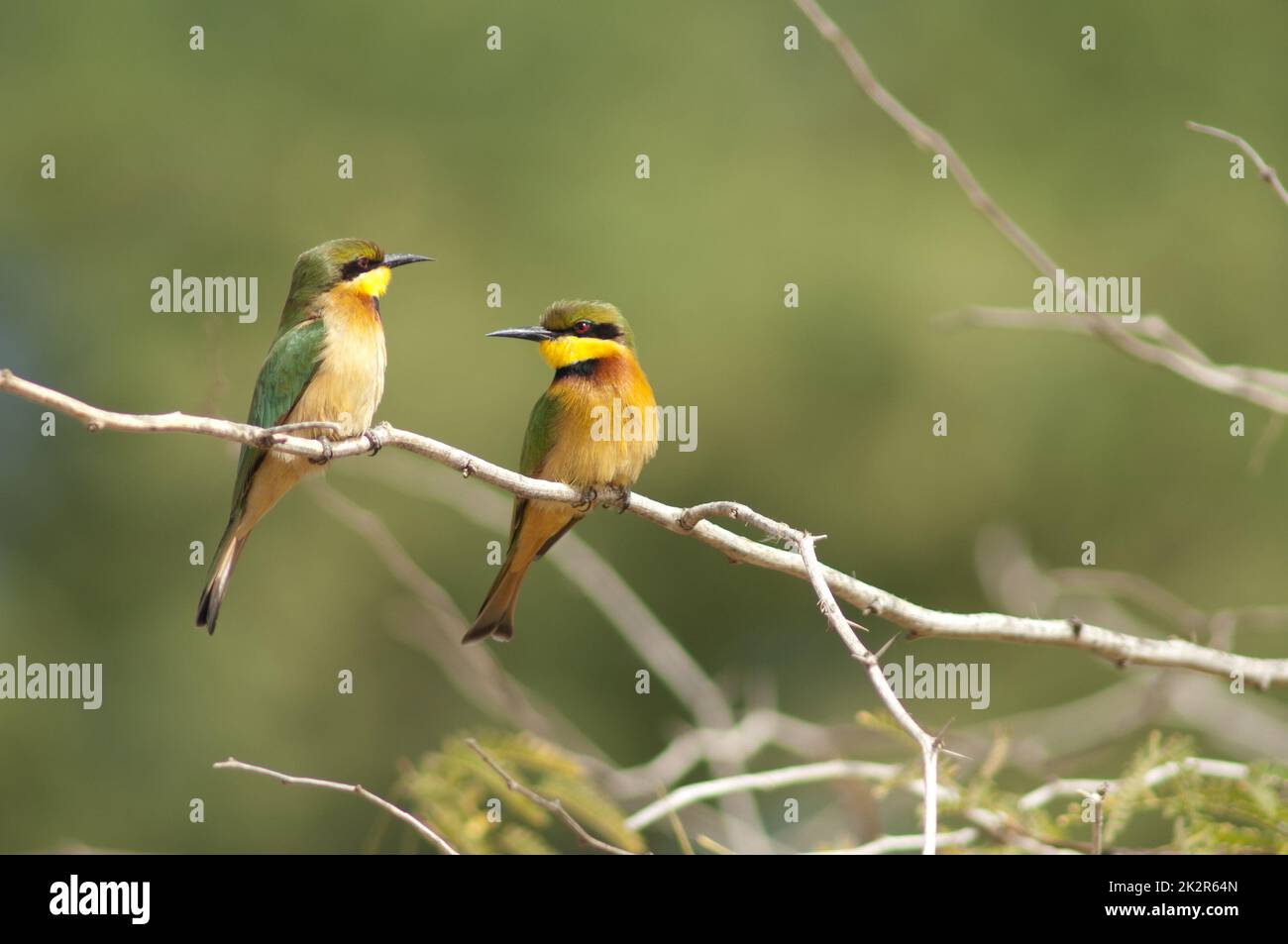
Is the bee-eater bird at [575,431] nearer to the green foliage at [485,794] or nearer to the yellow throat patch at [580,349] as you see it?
the yellow throat patch at [580,349]

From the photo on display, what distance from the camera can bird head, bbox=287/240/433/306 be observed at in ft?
10.6

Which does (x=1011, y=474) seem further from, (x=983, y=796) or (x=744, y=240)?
(x=983, y=796)

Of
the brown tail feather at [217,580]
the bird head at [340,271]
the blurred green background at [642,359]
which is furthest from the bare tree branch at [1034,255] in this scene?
the blurred green background at [642,359]

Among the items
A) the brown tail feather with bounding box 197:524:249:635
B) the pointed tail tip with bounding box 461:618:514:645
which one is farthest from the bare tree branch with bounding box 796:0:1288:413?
the brown tail feather with bounding box 197:524:249:635

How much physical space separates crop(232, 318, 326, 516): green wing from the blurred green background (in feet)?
16.1

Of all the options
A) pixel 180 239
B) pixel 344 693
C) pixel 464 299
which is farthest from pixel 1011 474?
pixel 180 239

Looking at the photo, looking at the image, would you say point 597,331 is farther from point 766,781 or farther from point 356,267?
point 766,781

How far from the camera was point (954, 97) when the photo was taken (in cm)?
1056

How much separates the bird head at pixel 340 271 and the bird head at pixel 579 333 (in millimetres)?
354

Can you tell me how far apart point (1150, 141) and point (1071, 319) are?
25.6 ft

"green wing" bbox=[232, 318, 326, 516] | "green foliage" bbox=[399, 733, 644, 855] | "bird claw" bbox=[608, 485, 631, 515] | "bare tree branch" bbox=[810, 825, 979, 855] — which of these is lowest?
"bare tree branch" bbox=[810, 825, 979, 855]

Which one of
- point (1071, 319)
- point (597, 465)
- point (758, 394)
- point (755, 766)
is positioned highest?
point (758, 394)

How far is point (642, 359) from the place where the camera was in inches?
332

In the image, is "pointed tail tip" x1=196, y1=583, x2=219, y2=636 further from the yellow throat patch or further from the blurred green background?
the blurred green background
